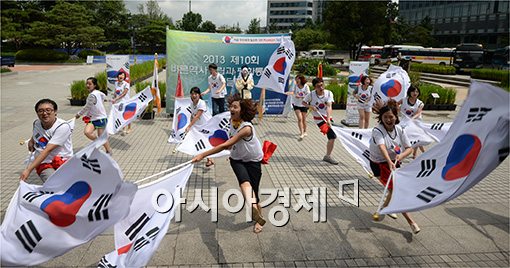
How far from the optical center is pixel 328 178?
732cm

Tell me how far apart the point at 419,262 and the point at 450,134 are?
65.4 inches

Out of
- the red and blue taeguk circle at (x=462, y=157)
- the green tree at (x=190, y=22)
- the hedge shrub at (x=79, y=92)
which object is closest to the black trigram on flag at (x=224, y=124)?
the red and blue taeguk circle at (x=462, y=157)

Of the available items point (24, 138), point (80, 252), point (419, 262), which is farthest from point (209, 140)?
point (24, 138)

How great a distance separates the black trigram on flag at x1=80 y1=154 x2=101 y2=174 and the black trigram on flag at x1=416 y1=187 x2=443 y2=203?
311 cm

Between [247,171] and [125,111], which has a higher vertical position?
[125,111]

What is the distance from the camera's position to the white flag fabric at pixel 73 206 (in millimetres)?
3312

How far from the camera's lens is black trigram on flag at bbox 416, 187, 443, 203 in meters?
3.62

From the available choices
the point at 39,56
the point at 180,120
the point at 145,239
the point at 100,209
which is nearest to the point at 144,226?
the point at 145,239

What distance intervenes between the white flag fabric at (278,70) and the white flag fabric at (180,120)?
2.68 meters

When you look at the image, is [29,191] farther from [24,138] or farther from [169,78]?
[169,78]

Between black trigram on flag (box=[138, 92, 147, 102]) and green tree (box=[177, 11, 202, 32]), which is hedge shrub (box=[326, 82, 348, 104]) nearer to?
black trigram on flag (box=[138, 92, 147, 102])

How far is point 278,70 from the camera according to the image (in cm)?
1051

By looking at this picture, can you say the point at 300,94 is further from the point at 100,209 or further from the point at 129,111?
the point at 100,209

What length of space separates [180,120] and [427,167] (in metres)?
5.41
